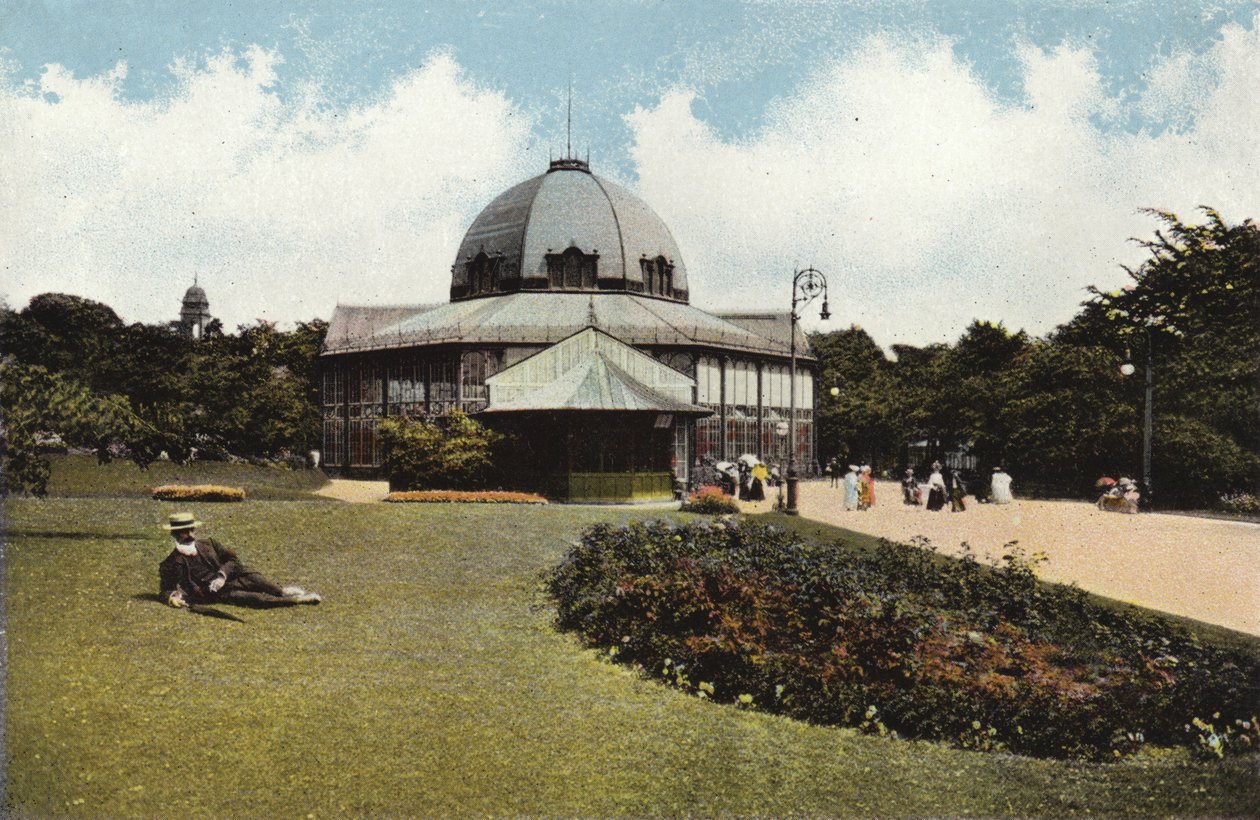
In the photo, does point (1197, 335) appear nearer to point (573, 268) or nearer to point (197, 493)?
point (197, 493)

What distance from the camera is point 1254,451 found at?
47.8ft

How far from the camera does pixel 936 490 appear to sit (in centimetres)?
2906

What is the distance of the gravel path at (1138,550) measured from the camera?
1473 centimetres

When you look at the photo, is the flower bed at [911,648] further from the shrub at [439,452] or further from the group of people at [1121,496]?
the shrub at [439,452]

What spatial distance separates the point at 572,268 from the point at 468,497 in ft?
105

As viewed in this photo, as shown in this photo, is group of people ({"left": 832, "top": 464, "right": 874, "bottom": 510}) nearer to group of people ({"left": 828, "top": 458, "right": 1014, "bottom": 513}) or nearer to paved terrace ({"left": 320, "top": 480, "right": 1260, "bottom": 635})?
group of people ({"left": 828, "top": 458, "right": 1014, "bottom": 513})

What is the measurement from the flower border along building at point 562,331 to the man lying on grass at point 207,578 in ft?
73.6

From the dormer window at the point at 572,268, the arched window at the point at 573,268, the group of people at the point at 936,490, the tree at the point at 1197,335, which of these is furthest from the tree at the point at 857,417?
the tree at the point at 1197,335

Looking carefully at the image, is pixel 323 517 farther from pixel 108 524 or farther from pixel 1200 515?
pixel 1200 515

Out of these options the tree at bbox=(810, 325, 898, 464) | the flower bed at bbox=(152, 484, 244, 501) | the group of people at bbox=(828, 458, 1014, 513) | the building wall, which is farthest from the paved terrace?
the tree at bbox=(810, 325, 898, 464)

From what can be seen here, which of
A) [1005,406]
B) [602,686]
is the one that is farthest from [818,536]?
[602,686]

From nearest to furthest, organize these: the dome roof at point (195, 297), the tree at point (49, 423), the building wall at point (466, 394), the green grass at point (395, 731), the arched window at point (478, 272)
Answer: the green grass at point (395, 731) → the tree at point (49, 423) → the dome roof at point (195, 297) → the building wall at point (466, 394) → the arched window at point (478, 272)

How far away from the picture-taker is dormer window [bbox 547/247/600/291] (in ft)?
169

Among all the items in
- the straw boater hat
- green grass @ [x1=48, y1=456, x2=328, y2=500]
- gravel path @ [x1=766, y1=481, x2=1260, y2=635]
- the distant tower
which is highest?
the distant tower
